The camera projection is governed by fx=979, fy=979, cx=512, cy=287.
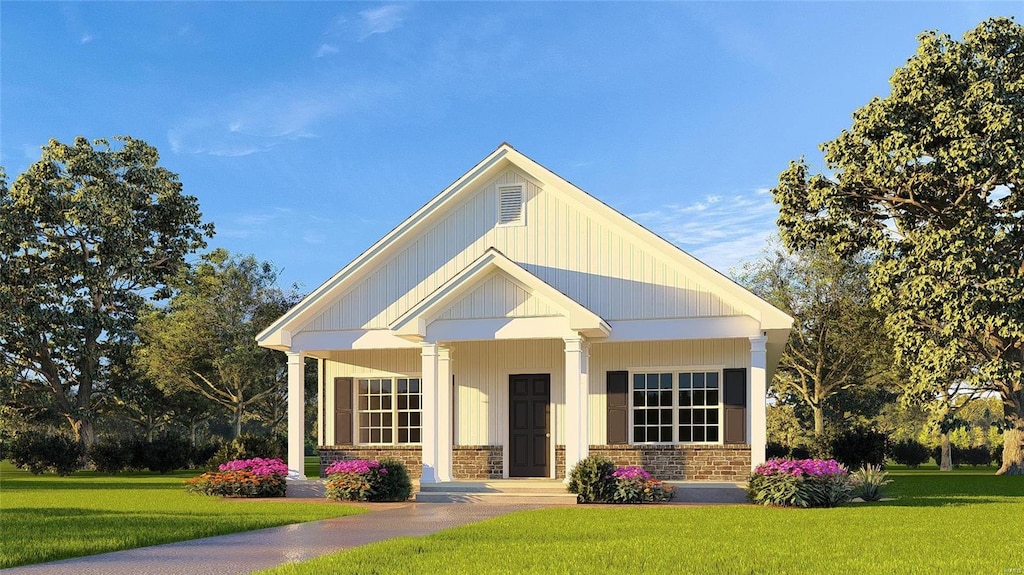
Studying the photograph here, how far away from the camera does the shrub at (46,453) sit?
33469 mm

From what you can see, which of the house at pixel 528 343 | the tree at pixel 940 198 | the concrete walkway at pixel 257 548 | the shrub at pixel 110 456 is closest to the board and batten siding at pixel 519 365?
the house at pixel 528 343

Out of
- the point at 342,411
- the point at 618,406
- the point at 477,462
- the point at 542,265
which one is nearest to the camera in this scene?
the point at 618,406

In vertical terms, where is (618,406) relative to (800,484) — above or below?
above

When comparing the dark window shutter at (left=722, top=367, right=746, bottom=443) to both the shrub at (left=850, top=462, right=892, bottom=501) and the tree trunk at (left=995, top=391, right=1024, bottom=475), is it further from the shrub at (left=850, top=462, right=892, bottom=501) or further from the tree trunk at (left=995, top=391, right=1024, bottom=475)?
the tree trunk at (left=995, top=391, right=1024, bottom=475)

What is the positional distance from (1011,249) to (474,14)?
15.8 meters

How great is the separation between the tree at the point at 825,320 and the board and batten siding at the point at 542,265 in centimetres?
1911

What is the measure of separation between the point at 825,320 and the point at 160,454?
26029 mm

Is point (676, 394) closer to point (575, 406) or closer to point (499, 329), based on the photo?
point (575, 406)

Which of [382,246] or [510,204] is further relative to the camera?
[382,246]

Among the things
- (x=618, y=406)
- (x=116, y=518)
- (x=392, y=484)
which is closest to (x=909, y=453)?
(x=618, y=406)

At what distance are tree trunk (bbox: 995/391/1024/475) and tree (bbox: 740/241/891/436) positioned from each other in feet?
18.3

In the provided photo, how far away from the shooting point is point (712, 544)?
11062 millimetres

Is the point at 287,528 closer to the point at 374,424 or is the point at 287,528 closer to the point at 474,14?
the point at 374,424

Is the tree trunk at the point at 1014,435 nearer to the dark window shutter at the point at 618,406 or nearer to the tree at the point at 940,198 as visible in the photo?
the tree at the point at 940,198
